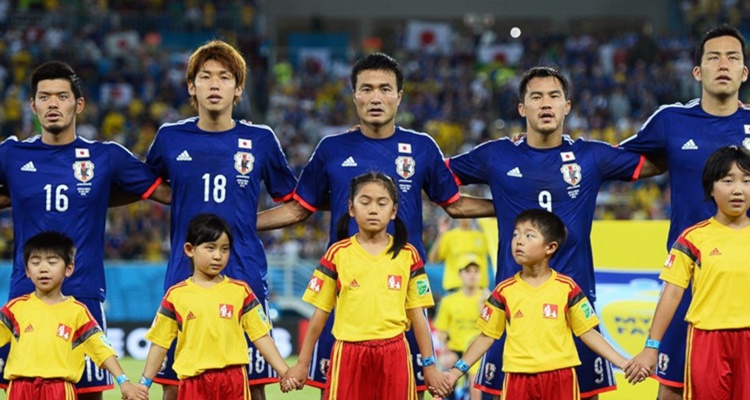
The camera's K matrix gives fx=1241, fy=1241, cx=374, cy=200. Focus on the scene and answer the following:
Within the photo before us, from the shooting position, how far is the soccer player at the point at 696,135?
22.6 feet

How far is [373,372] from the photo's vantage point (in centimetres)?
647

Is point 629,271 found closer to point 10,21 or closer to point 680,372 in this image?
point 680,372

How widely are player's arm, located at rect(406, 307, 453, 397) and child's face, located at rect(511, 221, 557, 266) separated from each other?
61 cm

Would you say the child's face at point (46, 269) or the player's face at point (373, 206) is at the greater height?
the player's face at point (373, 206)

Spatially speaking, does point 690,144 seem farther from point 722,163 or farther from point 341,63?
point 341,63

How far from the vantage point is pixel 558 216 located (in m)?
6.96

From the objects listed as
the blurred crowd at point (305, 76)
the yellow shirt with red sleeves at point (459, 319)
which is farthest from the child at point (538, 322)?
Result: the blurred crowd at point (305, 76)

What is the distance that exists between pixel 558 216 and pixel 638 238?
378 cm

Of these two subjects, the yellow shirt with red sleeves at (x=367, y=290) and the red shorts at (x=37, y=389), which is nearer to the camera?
the yellow shirt with red sleeves at (x=367, y=290)

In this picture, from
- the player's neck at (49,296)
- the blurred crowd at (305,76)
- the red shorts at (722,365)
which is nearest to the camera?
the red shorts at (722,365)

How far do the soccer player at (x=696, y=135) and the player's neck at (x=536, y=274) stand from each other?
0.82 metres

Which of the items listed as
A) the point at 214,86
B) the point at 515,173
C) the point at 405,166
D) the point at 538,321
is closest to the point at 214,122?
the point at 214,86

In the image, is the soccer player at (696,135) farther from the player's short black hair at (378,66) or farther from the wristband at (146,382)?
the wristband at (146,382)

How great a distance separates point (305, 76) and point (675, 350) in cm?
2369
